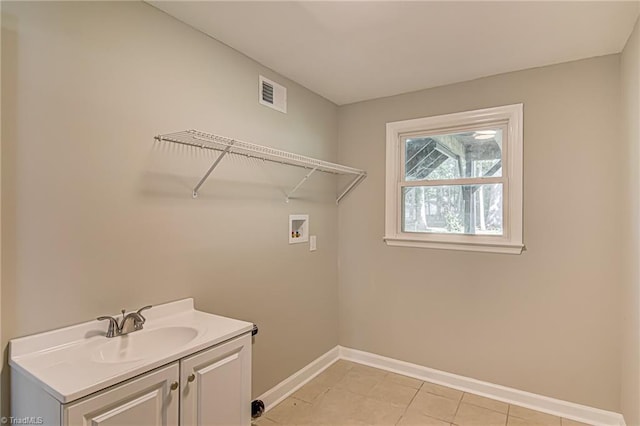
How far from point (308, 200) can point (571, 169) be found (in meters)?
1.93

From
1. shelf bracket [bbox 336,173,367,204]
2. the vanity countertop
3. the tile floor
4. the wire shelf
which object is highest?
the wire shelf

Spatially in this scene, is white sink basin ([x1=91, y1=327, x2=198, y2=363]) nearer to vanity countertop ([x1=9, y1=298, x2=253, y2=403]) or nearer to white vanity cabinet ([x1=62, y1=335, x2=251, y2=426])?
vanity countertop ([x1=9, y1=298, x2=253, y2=403])

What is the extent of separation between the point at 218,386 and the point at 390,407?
1474 mm

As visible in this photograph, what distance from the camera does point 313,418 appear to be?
2.33 meters

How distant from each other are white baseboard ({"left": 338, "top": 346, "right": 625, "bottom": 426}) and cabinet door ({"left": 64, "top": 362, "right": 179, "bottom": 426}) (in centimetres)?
215

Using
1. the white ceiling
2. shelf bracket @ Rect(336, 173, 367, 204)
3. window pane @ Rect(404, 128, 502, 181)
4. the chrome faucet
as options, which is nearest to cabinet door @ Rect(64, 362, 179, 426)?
the chrome faucet

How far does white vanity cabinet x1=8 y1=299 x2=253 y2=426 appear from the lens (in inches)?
43.8

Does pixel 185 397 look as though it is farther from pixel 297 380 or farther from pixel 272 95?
pixel 272 95

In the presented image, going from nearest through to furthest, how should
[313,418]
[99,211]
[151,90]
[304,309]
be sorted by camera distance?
[99,211]
[151,90]
[313,418]
[304,309]

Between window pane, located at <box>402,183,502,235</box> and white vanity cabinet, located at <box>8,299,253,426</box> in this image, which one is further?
window pane, located at <box>402,183,502,235</box>

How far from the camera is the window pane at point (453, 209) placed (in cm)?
269

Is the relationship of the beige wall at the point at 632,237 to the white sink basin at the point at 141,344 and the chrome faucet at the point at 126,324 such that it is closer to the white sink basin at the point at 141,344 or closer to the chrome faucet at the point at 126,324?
the white sink basin at the point at 141,344

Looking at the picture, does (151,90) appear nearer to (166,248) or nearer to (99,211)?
(99,211)

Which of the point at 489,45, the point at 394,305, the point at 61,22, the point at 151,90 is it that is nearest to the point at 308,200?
the point at 394,305
